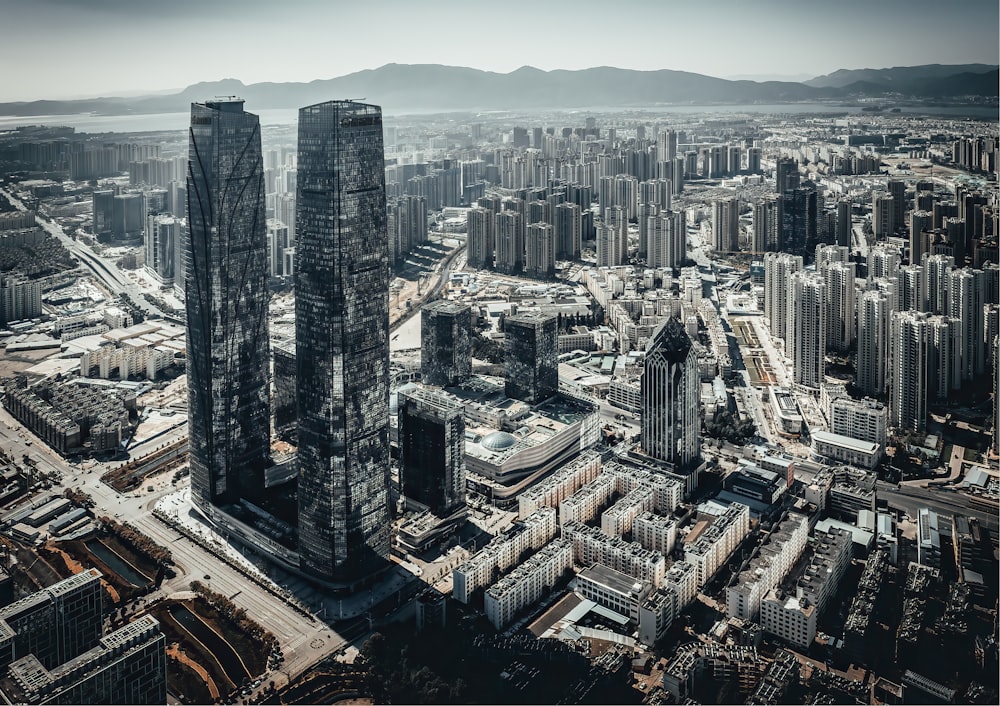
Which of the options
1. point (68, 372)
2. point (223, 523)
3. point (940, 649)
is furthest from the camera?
point (68, 372)

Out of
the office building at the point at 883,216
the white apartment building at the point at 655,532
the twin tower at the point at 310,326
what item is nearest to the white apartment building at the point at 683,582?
the white apartment building at the point at 655,532

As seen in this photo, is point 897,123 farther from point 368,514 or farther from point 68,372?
point 68,372

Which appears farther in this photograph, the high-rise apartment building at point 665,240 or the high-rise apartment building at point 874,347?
the high-rise apartment building at point 665,240

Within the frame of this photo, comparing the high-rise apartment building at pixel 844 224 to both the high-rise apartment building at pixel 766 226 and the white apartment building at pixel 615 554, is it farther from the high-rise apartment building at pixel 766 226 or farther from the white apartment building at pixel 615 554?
the white apartment building at pixel 615 554

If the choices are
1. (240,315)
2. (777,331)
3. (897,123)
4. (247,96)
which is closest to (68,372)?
(240,315)

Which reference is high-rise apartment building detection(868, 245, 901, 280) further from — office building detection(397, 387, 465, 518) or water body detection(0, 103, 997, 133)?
office building detection(397, 387, 465, 518)

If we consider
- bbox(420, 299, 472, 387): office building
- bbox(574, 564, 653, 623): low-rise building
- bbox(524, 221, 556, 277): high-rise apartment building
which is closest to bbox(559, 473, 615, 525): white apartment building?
bbox(574, 564, 653, 623): low-rise building
